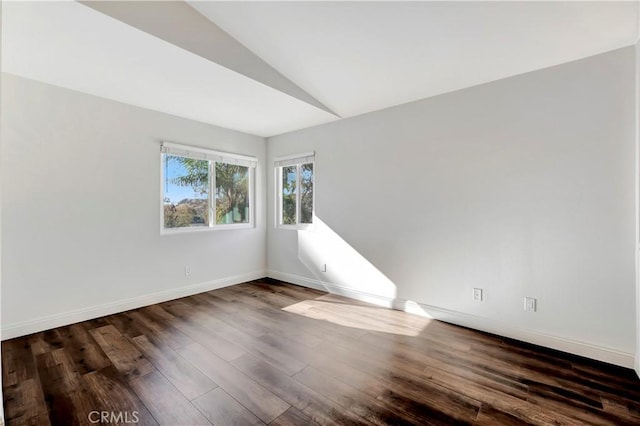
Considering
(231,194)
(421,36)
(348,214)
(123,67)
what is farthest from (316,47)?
(231,194)

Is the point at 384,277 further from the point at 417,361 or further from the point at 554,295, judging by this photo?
the point at 554,295

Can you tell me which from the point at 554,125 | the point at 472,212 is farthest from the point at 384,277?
the point at 554,125

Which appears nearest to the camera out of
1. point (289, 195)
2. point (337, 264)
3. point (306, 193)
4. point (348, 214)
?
point (348, 214)

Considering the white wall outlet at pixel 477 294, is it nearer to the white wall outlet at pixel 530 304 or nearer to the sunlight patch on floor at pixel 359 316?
the white wall outlet at pixel 530 304

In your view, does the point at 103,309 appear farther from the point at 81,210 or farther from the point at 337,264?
the point at 337,264

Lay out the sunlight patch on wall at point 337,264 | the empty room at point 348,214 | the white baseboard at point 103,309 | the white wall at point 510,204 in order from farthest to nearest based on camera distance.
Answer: the sunlight patch on wall at point 337,264, the white baseboard at point 103,309, the white wall at point 510,204, the empty room at point 348,214

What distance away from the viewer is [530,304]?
8.37ft

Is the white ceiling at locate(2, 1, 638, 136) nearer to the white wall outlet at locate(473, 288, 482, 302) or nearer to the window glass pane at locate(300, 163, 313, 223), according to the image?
the window glass pane at locate(300, 163, 313, 223)

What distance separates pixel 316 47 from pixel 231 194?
8.86 feet

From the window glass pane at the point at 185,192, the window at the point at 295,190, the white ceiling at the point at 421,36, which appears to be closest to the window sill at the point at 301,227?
the window at the point at 295,190

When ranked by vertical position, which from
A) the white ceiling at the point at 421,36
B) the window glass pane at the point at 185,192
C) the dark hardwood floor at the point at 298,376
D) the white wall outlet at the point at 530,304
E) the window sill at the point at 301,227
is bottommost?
the dark hardwood floor at the point at 298,376

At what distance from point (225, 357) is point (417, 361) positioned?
5.03 ft

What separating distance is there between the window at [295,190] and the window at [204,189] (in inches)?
18.9

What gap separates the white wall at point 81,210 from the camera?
2.61 m
